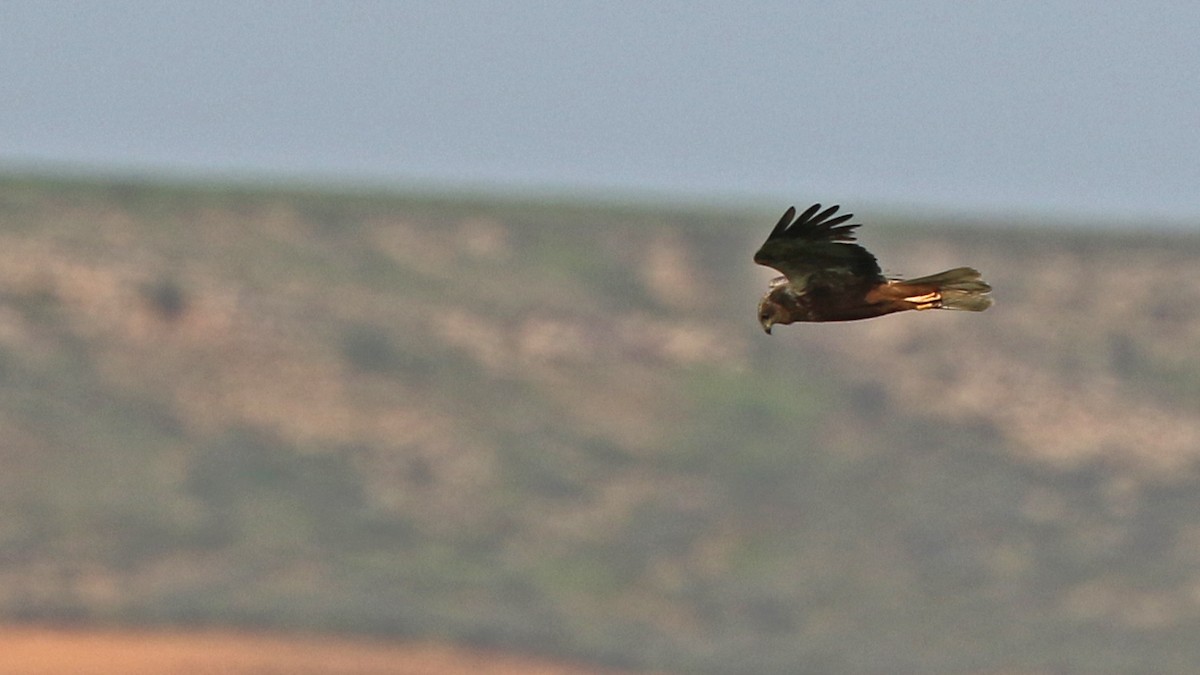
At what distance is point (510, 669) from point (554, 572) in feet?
23.5

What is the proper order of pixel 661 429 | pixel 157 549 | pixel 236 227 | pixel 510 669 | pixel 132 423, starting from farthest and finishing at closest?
pixel 236 227 → pixel 661 429 → pixel 132 423 → pixel 157 549 → pixel 510 669

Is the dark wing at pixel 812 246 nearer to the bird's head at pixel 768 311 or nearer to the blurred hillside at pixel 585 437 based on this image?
the bird's head at pixel 768 311

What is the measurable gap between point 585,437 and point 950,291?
59050mm

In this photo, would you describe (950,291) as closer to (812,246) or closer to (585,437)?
(812,246)

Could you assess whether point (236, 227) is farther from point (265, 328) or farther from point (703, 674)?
point (703, 674)

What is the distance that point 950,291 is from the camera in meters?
15.9

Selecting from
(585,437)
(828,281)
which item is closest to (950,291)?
(828,281)

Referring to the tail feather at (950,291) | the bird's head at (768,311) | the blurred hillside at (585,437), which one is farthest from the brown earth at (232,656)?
the tail feather at (950,291)

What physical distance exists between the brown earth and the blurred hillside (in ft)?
3.12

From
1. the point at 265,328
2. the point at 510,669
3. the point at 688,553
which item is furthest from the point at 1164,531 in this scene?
the point at 265,328

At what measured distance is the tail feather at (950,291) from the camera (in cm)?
1547

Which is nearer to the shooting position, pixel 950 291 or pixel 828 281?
pixel 828 281

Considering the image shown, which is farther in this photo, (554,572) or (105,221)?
(105,221)

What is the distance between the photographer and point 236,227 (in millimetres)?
81938
